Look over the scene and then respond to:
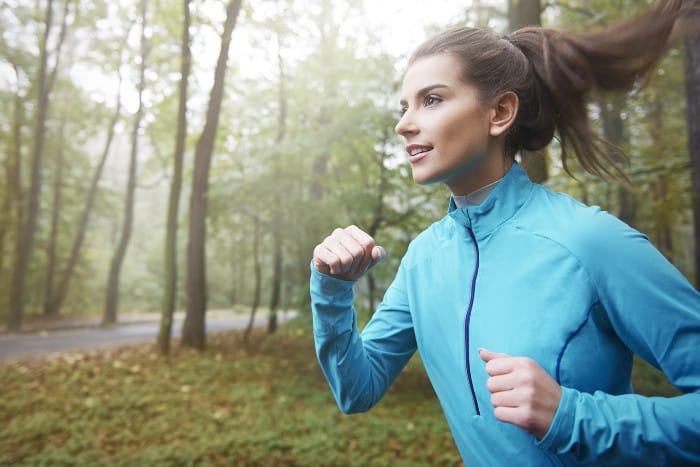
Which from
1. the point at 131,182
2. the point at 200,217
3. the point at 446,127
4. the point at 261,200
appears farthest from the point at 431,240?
the point at 131,182

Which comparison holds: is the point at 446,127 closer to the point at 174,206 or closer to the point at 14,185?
the point at 174,206

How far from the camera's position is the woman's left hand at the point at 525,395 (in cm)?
96

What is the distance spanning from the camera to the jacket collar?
1293mm

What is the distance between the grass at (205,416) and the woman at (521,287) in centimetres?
385

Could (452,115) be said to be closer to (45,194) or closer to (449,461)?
(449,461)

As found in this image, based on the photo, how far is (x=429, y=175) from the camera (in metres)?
1.31

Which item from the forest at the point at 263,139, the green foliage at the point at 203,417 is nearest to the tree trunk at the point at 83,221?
the forest at the point at 263,139

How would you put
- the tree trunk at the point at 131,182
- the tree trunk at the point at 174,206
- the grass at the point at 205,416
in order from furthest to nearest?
the tree trunk at the point at 131,182 < the tree trunk at the point at 174,206 < the grass at the point at 205,416

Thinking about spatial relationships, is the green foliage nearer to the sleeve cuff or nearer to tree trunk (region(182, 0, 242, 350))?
tree trunk (region(182, 0, 242, 350))

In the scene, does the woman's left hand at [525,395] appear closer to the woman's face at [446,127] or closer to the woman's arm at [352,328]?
the woman's arm at [352,328]

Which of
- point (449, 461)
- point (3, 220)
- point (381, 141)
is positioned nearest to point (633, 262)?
point (449, 461)

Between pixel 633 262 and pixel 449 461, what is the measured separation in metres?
4.35

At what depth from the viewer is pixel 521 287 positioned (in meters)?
1.15

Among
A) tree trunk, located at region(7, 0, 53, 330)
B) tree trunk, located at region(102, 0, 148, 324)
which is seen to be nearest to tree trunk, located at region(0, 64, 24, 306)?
tree trunk, located at region(7, 0, 53, 330)
